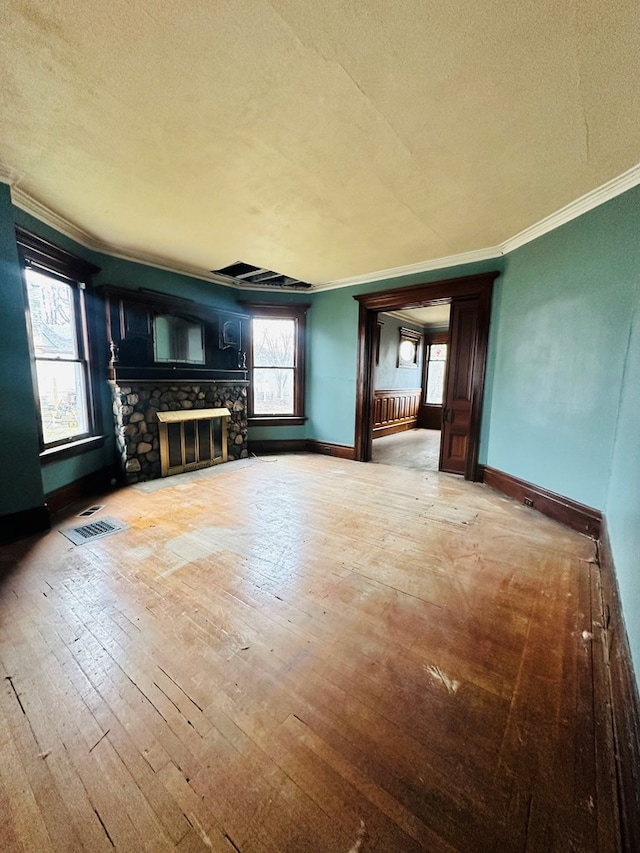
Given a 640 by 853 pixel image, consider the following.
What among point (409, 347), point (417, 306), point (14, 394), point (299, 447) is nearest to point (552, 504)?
point (417, 306)

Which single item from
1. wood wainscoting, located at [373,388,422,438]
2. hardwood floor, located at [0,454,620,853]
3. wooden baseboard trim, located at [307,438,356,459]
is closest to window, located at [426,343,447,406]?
wood wainscoting, located at [373,388,422,438]

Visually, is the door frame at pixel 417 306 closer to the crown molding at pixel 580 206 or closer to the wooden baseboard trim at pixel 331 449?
the wooden baseboard trim at pixel 331 449

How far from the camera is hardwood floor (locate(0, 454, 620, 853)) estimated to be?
96 cm

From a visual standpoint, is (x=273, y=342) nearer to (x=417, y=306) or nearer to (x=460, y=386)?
(x=417, y=306)

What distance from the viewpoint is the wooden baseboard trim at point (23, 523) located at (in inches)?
100

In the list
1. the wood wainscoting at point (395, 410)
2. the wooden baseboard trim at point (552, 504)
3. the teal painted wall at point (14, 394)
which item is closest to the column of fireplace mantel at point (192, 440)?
the teal painted wall at point (14, 394)

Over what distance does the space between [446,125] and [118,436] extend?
167 inches

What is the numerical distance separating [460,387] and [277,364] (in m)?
2.95

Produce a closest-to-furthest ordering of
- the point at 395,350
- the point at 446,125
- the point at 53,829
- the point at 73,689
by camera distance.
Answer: the point at 53,829 < the point at 73,689 < the point at 446,125 < the point at 395,350

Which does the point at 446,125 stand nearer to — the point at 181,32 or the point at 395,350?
the point at 181,32

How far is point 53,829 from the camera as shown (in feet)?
3.07

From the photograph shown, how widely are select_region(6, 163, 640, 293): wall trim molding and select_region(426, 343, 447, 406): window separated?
4.48 meters

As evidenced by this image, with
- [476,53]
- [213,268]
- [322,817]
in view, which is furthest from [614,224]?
[213,268]

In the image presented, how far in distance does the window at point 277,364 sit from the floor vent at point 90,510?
8.75 feet
